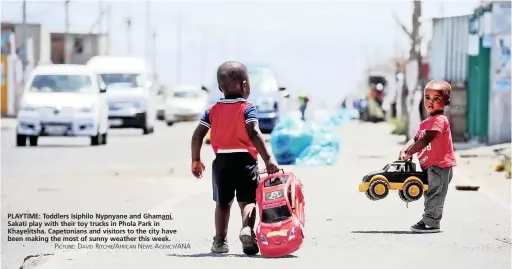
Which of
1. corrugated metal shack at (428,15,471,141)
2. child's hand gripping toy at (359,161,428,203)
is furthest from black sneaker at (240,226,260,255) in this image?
corrugated metal shack at (428,15,471,141)

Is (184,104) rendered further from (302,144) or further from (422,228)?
(422,228)

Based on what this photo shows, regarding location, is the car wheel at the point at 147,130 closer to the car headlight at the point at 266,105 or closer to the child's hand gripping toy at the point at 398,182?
the car headlight at the point at 266,105

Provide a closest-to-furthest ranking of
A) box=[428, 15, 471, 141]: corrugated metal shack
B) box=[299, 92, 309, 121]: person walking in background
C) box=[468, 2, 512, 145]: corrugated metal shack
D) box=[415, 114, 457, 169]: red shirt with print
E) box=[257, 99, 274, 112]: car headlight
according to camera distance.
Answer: box=[415, 114, 457, 169]: red shirt with print < box=[257, 99, 274, 112]: car headlight < box=[468, 2, 512, 145]: corrugated metal shack < box=[428, 15, 471, 141]: corrugated metal shack < box=[299, 92, 309, 121]: person walking in background

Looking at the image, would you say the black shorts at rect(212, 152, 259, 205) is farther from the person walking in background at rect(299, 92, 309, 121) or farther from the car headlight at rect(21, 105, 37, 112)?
the person walking in background at rect(299, 92, 309, 121)

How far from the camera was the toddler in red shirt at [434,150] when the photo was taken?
7836 mm

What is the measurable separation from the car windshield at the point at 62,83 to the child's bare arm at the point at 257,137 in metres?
19.7

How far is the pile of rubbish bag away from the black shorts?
1116 centimetres

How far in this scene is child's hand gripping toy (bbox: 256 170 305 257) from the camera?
7.39 m

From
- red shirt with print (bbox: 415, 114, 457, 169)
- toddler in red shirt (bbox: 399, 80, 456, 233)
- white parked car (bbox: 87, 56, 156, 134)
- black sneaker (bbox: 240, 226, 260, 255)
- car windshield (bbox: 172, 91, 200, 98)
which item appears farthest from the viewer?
car windshield (bbox: 172, 91, 200, 98)

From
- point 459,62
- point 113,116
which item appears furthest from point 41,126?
point 459,62

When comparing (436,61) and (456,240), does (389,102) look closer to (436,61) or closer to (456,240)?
(436,61)

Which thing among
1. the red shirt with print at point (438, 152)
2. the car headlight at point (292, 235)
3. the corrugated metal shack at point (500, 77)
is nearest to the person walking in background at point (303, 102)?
the corrugated metal shack at point (500, 77)

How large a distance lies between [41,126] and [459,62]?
40.5ft

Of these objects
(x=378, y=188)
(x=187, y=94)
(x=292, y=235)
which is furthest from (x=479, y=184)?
(x=187, y=94)
